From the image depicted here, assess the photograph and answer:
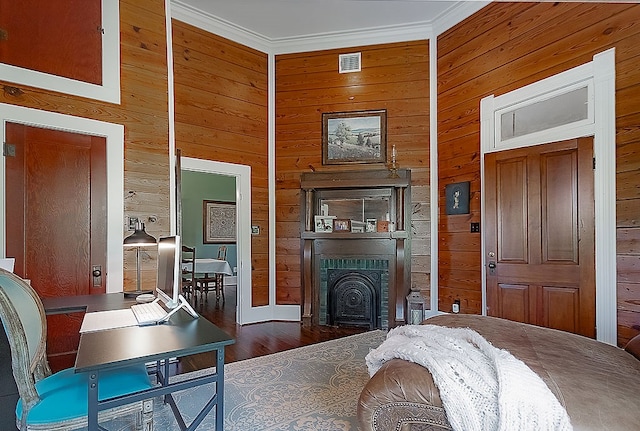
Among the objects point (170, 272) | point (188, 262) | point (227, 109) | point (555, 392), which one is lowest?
point (188, 262)

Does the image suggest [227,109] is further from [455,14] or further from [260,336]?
[455,14]

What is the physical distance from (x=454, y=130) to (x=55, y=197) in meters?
4.16

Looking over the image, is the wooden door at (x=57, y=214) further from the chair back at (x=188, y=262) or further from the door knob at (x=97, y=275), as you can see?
the chair back at (x=188, y=262)

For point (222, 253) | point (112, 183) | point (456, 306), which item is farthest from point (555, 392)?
point (222, 253)

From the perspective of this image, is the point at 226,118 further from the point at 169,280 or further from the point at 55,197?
the point at 169,280

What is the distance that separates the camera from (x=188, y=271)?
7.23m

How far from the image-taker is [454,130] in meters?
4.44

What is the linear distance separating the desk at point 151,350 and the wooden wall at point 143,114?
1764mm

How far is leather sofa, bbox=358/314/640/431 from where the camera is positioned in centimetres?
123

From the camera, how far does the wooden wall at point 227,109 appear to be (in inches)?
174

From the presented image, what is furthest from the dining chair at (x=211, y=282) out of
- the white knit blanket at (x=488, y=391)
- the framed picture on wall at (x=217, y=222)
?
the white knit blanket at (x=488, y=391)

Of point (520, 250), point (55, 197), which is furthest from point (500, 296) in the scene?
point (55, 197)

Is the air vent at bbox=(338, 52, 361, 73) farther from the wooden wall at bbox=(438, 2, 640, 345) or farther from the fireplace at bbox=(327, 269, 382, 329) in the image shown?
the fireplace at bbox=(327, 269, 382, 329)

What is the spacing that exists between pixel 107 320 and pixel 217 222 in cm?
720
